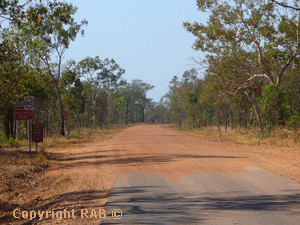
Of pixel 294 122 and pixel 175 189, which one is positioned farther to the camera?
pixel 294 122

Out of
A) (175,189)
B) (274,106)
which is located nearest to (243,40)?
(274,106)

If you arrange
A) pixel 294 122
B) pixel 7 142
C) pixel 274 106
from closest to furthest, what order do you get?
pixel 7 142 < pixel 294 122 < pixel 274 106

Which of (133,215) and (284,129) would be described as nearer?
(133,215)

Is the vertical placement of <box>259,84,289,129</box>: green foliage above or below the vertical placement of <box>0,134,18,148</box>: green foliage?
above

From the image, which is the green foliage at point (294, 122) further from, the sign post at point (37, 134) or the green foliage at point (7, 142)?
the green foliage at point (7, 142)

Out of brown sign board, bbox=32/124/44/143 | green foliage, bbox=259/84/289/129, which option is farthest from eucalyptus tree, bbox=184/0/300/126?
brown sign board, bbox=32/124/44/143

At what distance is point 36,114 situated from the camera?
35219 mm

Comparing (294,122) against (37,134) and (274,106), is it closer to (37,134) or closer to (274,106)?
(274,106)

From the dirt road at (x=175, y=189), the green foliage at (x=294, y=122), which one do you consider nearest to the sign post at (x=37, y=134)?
the dirt road at (x=175, y=189)

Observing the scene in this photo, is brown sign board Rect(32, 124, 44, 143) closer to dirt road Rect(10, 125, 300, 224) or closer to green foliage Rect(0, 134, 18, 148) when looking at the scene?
green foliage Rect(0, 134, 18, 148)

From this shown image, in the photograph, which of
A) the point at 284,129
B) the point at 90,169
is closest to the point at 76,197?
the point at 90,169

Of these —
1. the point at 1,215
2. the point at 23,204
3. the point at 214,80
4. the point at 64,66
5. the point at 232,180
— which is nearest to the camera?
the point at 1,215

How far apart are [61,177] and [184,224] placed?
6.18 m

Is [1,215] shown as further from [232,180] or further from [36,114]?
[36,114]
